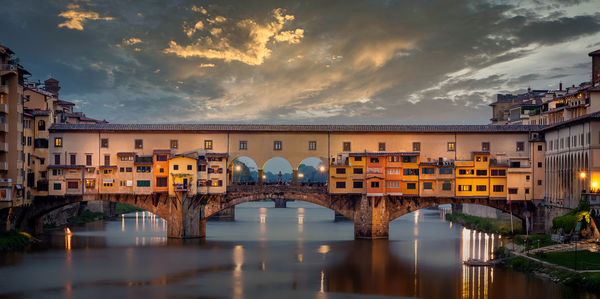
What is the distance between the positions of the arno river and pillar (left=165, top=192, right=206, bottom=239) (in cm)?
158

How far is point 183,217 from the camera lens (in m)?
55.3

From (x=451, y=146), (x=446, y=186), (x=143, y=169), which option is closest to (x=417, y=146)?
(x=451, y=146)

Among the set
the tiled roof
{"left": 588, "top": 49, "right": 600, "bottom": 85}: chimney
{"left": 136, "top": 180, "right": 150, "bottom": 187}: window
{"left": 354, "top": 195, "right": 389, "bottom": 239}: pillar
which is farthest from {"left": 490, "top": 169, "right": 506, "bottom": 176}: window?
{"left": 136, "top": 180, "right": 150, "bottom": 187}: window

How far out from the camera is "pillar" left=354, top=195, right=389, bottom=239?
55.8 metres

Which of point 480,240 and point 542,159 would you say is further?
point 480,240

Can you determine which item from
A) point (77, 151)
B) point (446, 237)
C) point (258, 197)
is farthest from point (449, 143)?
point (77, 151)

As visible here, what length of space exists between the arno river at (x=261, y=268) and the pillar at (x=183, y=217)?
158cm

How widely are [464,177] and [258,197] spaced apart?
65.5ft

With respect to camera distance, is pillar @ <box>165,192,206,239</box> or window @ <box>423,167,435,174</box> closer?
pillar @ <box>165,192,206,239</box>

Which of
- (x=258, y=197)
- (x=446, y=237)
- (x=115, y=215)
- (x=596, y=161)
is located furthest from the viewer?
(x=115, y=215)

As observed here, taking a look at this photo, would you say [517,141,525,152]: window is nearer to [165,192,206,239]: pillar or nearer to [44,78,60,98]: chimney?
[165,192,206,239]: pillar

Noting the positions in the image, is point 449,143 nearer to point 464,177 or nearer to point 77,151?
point 464,177

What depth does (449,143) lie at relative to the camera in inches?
2237

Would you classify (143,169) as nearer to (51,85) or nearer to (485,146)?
(485,146)
